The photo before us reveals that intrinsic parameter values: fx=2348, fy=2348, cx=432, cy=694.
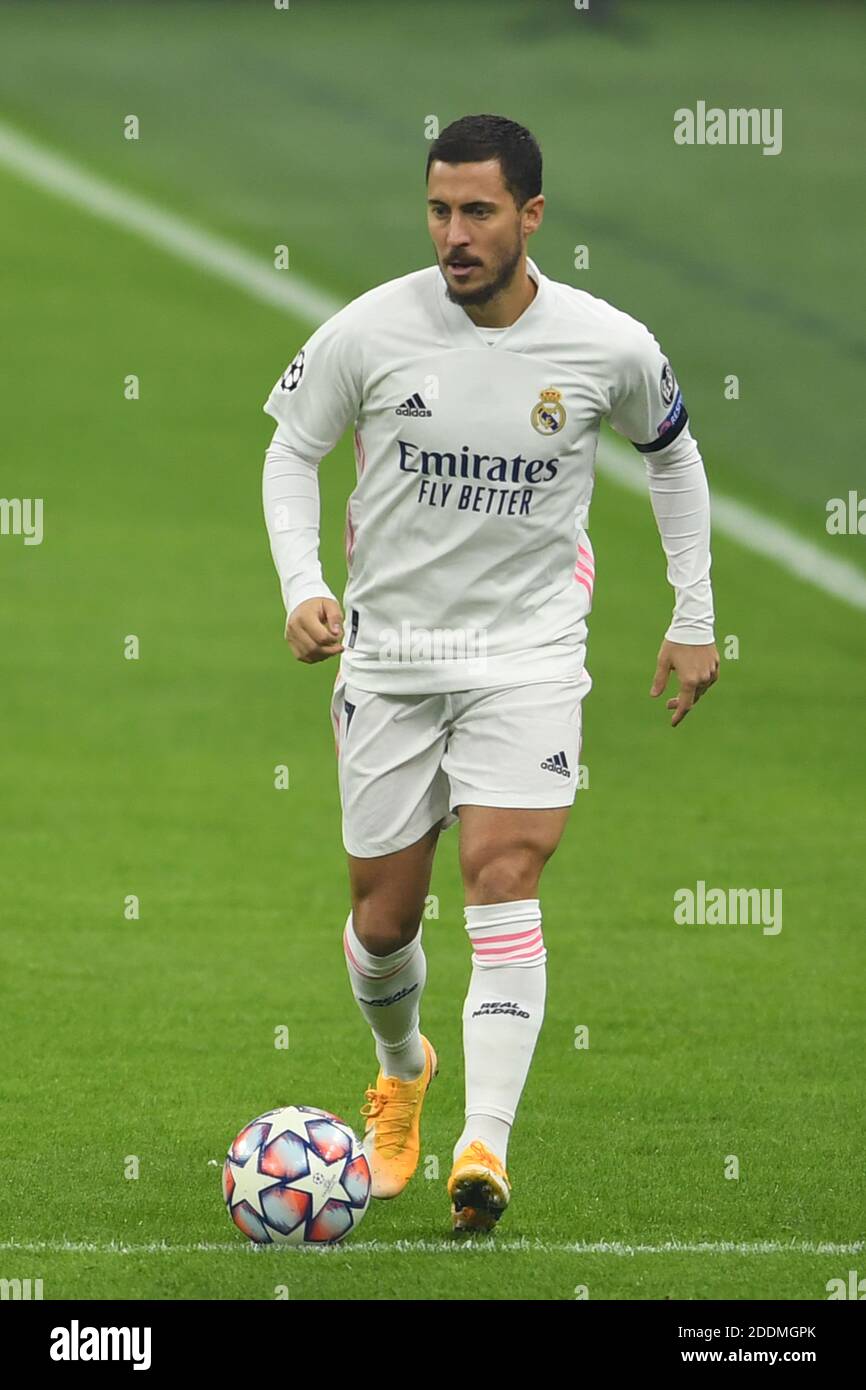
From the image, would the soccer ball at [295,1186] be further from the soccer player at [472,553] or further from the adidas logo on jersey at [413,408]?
the adidas logo on jersey at [413,408]

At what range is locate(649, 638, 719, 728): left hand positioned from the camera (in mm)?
6402

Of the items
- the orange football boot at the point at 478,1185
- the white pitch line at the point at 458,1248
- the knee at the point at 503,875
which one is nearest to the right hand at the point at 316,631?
the knee at the point at 503,875

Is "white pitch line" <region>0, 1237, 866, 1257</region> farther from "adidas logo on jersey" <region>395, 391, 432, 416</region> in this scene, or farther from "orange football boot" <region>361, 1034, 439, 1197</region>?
"adidas logo on jersey" <region>395, 391, 432, 416</region>

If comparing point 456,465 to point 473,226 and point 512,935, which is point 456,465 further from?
point 512,935

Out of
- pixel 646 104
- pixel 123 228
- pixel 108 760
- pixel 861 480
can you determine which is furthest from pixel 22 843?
pixel 646 104

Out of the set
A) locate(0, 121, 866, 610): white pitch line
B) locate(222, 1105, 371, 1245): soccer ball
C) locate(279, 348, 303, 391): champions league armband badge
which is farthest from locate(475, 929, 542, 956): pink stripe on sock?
locate(0, 121, 866, 610): white pitch line

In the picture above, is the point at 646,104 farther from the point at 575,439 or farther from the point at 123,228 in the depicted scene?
the point at 575,439

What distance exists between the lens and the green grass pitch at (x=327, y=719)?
646 cm

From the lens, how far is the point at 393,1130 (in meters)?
6.61

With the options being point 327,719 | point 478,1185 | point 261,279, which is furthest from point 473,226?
point 261,279

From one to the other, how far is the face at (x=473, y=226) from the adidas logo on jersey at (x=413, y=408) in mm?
278

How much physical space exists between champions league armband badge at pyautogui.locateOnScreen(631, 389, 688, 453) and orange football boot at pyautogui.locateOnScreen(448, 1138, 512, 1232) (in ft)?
6.39

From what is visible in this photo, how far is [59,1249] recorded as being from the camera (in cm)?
578

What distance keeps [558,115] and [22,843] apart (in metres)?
20.5
